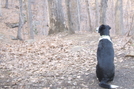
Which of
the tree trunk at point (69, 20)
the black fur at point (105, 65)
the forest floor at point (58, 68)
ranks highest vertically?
the tree trunk at point (69, 20)

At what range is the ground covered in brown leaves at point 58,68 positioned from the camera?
15.9ft

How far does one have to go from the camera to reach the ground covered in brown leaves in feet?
15.9

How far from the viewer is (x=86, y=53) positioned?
26.2 ft

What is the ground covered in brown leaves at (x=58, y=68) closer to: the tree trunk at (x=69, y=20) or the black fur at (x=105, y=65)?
the black fur at (x=105, y=65)

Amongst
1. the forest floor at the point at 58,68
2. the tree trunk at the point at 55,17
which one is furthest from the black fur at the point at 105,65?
the tree trunk at the point at 55,17

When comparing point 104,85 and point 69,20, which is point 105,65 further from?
point 69,20

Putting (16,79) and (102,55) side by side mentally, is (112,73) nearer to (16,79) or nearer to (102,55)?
(102,55)

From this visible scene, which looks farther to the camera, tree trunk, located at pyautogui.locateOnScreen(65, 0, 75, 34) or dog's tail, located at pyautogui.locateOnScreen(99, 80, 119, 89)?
tree trunk, located at pyautogui.locateOnScreen(65, 0, 75, 34)

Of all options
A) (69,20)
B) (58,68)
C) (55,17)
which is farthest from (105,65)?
(55,17)

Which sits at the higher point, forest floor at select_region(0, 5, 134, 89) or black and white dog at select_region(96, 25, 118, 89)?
black and white dog at select_region(96, 25, 118, 89)

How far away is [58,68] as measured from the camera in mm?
6242

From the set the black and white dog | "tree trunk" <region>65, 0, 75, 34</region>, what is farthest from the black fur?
"tree trunk" <region>65, 0, 75, 34</region>

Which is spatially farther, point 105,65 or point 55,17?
point 55,17

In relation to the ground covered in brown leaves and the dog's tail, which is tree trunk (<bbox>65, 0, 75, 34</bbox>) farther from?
the dog's tail
